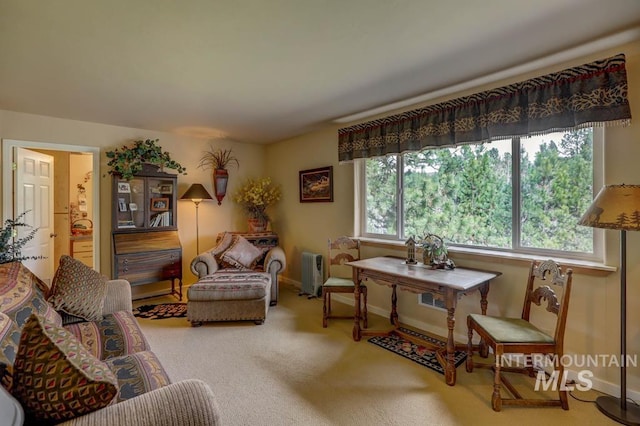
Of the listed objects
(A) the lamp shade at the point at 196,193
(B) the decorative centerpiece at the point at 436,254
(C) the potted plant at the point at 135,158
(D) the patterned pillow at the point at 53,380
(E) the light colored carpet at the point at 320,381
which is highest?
(C) the potted plant at the point at 135,158

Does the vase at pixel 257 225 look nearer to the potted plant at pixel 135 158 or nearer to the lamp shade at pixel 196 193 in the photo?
the lamp shade at pixel 196 193

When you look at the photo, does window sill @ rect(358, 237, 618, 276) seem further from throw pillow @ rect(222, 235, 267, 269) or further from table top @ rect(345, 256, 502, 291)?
throw pillow @ rect(222, 235, 267, 269)

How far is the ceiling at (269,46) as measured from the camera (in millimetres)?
1609

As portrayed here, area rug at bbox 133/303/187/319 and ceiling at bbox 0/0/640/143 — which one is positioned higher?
ceiling at bbox 0/0/640/143

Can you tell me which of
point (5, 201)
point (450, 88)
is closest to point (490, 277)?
point (450, 88)

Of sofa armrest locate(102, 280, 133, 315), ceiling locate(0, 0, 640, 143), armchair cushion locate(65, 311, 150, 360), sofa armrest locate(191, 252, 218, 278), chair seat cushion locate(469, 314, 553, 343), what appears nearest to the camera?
ceiling locate(0, 0, 640, 143)

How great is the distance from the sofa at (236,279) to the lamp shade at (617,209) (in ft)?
9.10

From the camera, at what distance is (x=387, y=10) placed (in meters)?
1.61

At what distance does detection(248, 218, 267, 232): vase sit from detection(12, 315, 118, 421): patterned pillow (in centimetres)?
353

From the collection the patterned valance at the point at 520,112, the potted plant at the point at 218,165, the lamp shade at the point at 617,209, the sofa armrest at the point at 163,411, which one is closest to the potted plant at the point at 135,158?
the potted plant at the point at 218,165

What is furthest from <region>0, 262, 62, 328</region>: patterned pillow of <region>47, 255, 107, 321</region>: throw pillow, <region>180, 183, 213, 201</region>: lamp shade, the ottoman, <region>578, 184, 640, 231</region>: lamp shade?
<region>578, 184, 640, 231</region>: lamp shade

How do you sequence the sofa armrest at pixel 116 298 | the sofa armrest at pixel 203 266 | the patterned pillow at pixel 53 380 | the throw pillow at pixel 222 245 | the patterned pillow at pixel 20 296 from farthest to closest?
1. the throw pillow at pixel 222 245
2. the sofa armrest at pixel 203 266
3. the sofa armrest at pixel 116 298
4. the patterned pillow at pixel 20 296
5. the patterned pillow at pixel 53 380

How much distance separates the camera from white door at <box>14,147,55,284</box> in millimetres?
3379

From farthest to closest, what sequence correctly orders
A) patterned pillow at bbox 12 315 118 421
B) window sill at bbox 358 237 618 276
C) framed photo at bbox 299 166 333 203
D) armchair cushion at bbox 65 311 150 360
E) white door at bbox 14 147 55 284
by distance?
framed photo at bbox 299 166 333 203 → white door at bbox 14 147 55 284 → window sill at bbox 358 237 618 276 → armchair cushion at bbox 65 311 150 360 → patterned pillow at bbox 12 315 118 421
